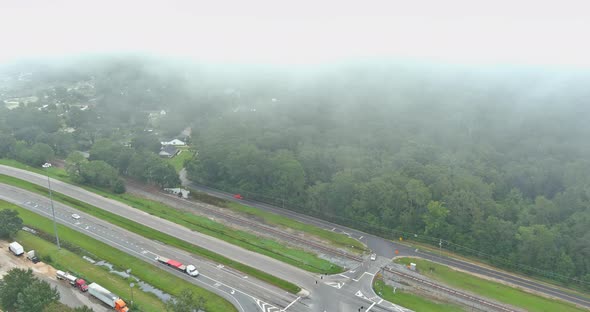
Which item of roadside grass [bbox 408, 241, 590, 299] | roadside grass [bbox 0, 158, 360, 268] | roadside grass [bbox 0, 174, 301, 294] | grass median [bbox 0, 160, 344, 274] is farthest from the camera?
roadside grass [bbox 0, 158, 360, 268]

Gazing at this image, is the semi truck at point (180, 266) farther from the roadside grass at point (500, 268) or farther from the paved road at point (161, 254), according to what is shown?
the roadside grass at point (500, 268)

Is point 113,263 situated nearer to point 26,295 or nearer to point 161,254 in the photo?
point 161,254

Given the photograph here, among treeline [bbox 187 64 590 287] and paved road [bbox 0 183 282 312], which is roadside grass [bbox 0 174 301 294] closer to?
paved road [bbox 0 183 282 312]

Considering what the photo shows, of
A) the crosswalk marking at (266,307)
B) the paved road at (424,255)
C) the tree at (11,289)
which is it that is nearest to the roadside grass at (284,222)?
the paved road at (424,255)

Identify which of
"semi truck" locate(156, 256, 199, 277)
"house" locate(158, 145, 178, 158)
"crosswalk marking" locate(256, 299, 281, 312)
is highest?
"house" locate(158, 145, 178, 158)

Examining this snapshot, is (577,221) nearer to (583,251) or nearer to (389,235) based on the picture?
(583,251)

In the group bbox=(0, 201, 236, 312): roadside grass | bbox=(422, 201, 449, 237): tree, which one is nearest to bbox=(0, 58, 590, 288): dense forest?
bbox=(422, 201, 449, 237): tree

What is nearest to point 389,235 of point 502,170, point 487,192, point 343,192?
point 343,192
